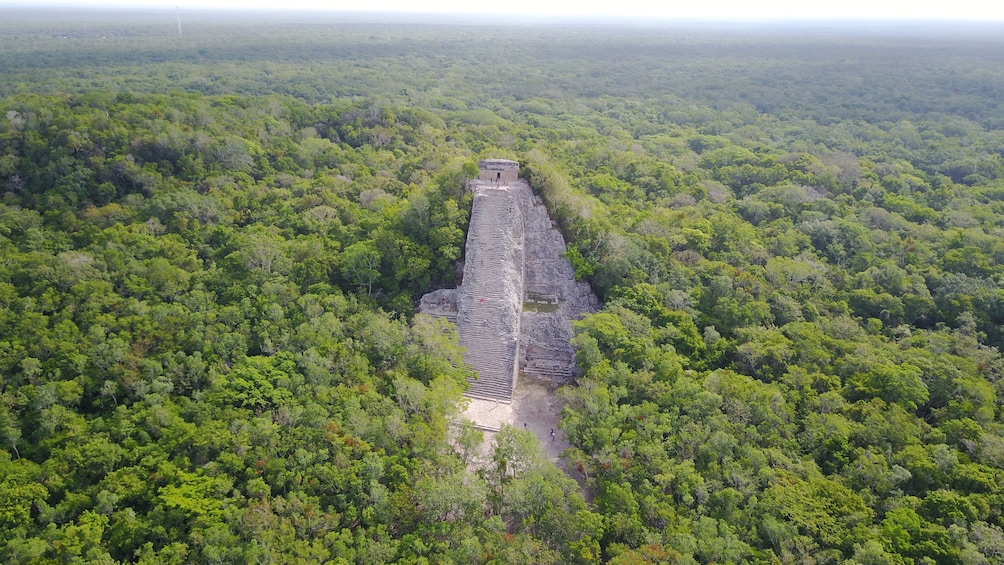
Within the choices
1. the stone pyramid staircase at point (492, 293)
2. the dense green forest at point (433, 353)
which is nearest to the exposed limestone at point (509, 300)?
the stone pyramid staircase at point (492, 293)

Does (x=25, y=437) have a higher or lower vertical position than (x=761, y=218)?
lower

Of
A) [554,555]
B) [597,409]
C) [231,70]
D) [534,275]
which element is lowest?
[554,555]

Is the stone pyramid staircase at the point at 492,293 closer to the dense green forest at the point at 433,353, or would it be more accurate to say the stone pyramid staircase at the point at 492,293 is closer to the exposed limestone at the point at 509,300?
the exposed limestone at the point at 509,300

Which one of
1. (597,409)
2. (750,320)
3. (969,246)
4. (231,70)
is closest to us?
(597,409)

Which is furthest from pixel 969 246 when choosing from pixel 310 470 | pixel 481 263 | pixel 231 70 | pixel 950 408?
pixel 231 70

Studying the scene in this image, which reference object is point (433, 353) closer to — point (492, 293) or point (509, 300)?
point (492, 293)

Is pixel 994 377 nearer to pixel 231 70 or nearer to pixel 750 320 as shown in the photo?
pixel 750 320

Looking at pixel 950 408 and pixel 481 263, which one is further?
pixel 481 263
